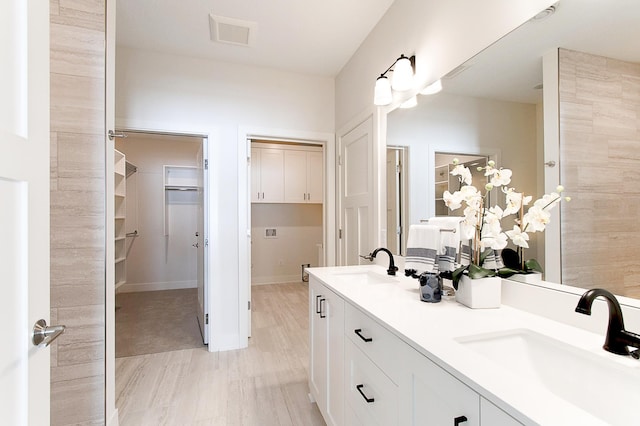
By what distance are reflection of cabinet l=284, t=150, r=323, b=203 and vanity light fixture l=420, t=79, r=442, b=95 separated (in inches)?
140

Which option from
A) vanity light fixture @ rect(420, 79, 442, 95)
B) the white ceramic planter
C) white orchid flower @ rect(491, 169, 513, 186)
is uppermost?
vanity light fixture @ rect(420, 79, 442, 95)

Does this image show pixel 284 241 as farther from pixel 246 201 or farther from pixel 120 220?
pixel 246 201

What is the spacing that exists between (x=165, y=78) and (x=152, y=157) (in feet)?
8.41

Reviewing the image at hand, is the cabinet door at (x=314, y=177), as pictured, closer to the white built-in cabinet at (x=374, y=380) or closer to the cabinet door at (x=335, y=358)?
the white built-in cabinet at (x=374, y=380)

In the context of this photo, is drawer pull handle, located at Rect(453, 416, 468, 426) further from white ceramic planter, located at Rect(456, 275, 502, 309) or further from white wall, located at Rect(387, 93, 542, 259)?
white wall, located at Rect(387, 93, 542, 259)

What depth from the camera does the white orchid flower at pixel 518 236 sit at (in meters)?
1.11

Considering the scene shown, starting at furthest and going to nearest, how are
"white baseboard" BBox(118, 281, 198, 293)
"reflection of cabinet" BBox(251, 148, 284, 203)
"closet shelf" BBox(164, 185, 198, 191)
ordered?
"reflection of cabinet" BBox(251, 148, 284, 203), "closet shelf" BBox(164, 185, 198, 191), "white baseboard" BBox(118, 281, 198, 293)

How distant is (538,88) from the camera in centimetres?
111

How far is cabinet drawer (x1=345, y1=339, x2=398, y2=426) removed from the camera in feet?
3.28

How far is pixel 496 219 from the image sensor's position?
116cm

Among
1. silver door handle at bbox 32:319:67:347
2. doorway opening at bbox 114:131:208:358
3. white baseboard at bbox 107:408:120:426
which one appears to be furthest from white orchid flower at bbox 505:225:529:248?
doorway opening at bbox 114:131:208:358
